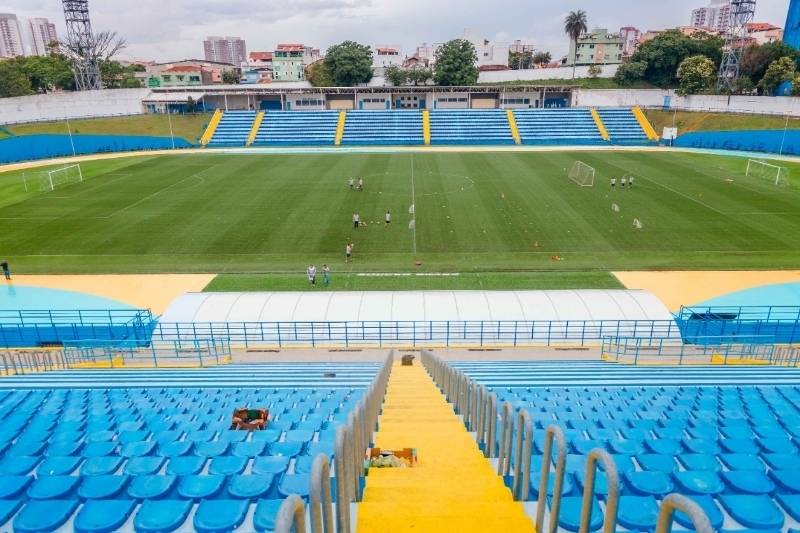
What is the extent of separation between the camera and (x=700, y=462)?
6578mm

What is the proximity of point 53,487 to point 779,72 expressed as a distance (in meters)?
94.7

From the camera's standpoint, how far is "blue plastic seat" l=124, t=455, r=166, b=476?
647 centimetres

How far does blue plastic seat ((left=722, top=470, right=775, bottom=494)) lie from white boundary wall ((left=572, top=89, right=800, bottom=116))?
79.2 meters

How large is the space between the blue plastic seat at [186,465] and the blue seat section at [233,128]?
71022mm

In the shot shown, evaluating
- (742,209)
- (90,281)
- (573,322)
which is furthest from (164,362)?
(742,209)

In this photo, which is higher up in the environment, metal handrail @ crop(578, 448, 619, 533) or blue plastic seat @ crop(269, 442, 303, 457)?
metal handrail @ crop(578, 448, 619, 533)

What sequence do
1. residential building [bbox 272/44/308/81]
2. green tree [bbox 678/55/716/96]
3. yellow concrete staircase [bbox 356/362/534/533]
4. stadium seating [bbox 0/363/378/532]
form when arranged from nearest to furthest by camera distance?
yellow concrete staircase [bbox 356/362/534/533] → stadium seating [bbox 0/363/378/532] → green tree [bbox 678/55/716/96] → residential building [bbox 272/44/308/81]

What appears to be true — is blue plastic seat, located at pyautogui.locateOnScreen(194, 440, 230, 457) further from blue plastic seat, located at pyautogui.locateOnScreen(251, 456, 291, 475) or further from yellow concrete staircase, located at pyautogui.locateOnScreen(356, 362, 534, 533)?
yellow concrete staircase, located at pyautogui.locateOnScreen(356, 362, 534, 533)

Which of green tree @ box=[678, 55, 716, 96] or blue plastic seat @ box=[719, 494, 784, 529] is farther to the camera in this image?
green tree @ box=[678, 55, 716, 96]

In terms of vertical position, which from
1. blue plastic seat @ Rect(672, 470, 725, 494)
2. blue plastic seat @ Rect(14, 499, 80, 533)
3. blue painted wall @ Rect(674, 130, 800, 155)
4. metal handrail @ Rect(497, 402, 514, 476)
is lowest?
blue painted wall @ Rect(674, 130, 800, 155)

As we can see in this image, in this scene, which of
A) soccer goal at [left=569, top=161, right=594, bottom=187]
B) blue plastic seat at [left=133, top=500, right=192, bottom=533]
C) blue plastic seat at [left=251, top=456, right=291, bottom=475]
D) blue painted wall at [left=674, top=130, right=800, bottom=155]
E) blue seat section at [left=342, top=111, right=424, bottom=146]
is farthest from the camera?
blue seat section at [left=342, top=111, right=424, bottom=146]

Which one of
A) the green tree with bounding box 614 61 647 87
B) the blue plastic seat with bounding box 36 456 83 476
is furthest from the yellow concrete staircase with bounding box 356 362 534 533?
the green tree with bounding box 614 61 647 87

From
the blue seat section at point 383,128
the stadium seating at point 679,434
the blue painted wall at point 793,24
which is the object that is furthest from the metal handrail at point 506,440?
the blue painted wall at point 793,24

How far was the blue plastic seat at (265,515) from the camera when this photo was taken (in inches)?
194
